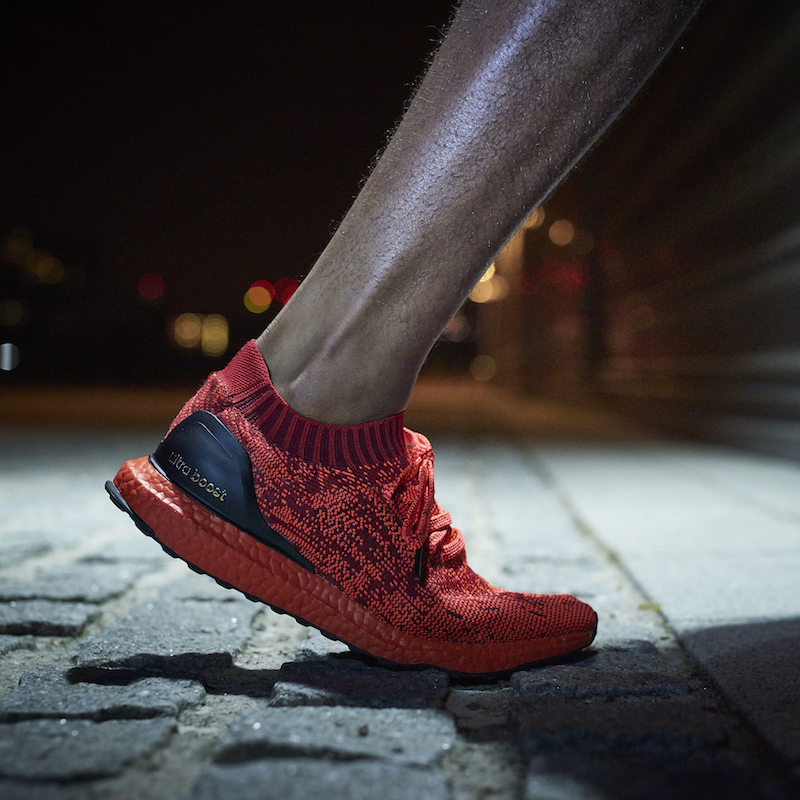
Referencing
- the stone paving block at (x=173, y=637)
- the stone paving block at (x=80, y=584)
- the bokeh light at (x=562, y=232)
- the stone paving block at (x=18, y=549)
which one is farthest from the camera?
the bokeh light at (x=562, y=232)

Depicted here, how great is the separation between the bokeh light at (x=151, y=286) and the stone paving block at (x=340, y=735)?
21721 mm

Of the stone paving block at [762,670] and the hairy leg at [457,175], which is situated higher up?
the hairy leg at [457,175]

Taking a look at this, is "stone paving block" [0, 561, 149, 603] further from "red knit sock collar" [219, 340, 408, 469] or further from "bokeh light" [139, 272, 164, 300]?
"bokeh light" [139, 272, 164, 300]

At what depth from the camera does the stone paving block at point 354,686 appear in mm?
1073

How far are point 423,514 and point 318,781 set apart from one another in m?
0.46

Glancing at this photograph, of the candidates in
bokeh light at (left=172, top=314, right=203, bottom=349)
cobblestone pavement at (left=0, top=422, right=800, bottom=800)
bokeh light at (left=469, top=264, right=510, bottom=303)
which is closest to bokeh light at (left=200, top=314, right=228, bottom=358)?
bokeh light at (left=172, top=314, right=203, bottom=349)

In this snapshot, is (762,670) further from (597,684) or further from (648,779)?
(648,779)

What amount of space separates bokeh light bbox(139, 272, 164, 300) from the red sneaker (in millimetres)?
21441

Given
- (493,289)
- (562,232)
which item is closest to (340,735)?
(562,232)

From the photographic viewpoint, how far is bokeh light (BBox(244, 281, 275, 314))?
956 inches

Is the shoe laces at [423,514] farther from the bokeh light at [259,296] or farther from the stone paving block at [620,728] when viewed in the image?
the bokeh light at [259,296]

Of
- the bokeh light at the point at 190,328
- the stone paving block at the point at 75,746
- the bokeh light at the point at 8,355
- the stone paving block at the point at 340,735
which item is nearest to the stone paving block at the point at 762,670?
the stone paving block at the point at 340,735

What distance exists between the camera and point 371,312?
1.13 m

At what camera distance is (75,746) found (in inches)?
35.8
